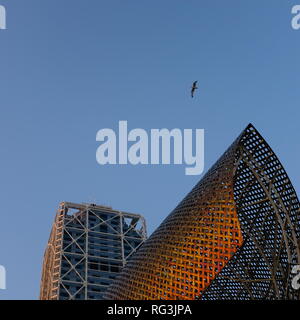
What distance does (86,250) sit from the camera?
10838 centimetres

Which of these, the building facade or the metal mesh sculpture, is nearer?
the metal mesh sculpture

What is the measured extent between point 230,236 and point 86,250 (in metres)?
74.5

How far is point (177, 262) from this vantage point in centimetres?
3941

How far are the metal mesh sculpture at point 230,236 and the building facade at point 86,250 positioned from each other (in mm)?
59909

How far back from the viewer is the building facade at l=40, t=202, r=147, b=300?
102188mm

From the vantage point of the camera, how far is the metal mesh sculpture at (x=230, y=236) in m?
37.5

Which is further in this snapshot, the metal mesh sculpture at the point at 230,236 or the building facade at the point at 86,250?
the building facade at the point at 86,250

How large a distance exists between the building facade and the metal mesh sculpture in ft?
197

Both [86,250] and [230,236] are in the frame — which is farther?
[86,250]

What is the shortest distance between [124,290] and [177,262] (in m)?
7.06

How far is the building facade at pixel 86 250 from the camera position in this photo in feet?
335
